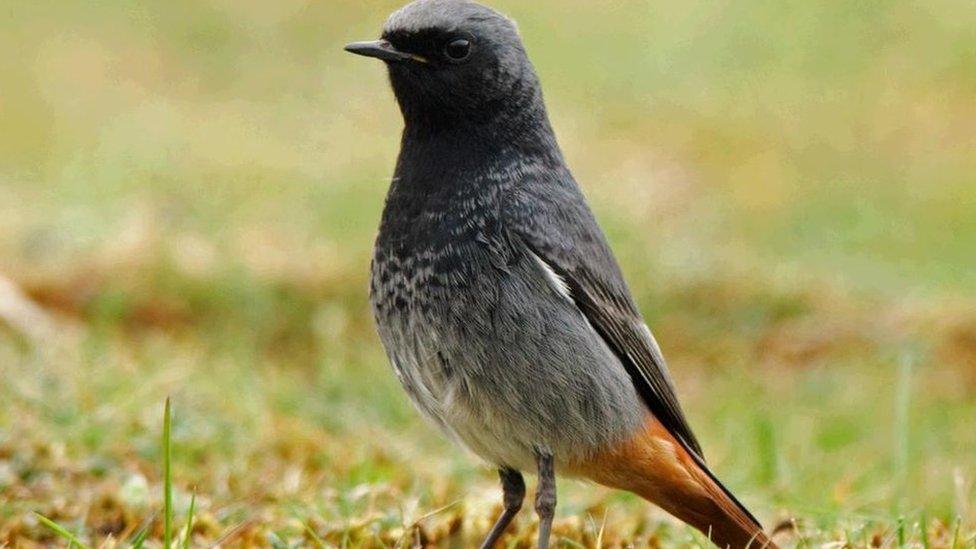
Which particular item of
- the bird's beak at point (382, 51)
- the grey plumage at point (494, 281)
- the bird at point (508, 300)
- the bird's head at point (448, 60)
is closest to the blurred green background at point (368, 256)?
the bird at point (508, 300)

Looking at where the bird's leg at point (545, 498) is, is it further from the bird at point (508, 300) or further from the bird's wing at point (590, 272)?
the bird's wing at point (590, 272)

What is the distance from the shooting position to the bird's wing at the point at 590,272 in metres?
4.98

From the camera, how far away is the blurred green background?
565cm

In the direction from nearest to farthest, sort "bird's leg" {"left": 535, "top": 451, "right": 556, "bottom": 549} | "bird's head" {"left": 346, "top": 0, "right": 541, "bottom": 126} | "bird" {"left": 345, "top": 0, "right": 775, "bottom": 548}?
"bird's leg" {"left": 535, "top": 451, "right": 556, "bottom": 549}
"bird" {"left": 345, "top": 0, "right": 775, "bottom": 548}
"bird's head" {"left": 346, "top": 0, "right": 541, "bottom": 126}

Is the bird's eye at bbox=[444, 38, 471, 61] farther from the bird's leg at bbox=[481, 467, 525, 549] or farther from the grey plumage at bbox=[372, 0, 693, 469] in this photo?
the bird's leg at bbox=[481, 467, 525, 549]

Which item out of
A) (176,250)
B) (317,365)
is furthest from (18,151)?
(317,365)

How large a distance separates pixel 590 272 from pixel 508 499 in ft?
2.65

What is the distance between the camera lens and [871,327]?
364 inches

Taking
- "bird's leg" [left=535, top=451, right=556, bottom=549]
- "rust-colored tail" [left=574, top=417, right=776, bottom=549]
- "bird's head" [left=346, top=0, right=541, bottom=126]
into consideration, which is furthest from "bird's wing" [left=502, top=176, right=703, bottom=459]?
"bird's leg" [left=535, top=451, right=556, bottom=549]

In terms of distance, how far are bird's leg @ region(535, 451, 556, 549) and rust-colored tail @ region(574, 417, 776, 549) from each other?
6.3 inches

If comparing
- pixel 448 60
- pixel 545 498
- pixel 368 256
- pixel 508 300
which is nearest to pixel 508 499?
pixel 545 498

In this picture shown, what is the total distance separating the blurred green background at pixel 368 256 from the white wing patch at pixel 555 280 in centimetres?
80

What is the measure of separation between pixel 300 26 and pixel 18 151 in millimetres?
6326

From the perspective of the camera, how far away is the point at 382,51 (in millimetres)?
5078
